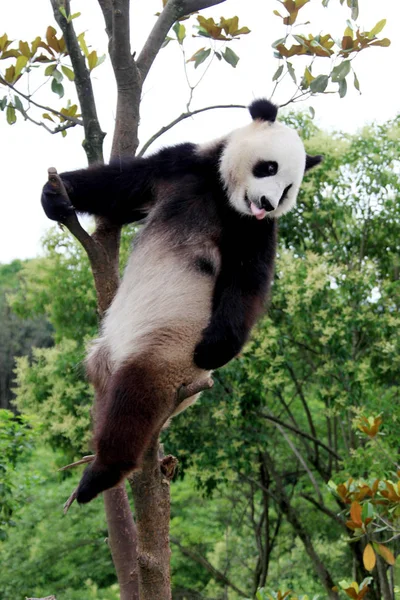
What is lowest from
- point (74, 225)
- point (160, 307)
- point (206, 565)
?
point (206, 565)

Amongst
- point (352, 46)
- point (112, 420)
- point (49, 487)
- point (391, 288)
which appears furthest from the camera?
point (49, 487)

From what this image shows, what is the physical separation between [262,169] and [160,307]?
2.36 feet

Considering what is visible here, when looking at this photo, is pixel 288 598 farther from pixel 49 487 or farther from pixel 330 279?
pixel 49 487

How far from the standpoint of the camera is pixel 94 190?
9.89 feet

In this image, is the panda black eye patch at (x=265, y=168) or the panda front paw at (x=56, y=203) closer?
the panda front paw at (x=56, y=203)

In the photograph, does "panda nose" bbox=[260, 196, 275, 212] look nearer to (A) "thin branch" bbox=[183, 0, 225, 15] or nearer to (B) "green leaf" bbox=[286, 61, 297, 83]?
(B) "green leaf" bbox=[286, 61, 297, 83]


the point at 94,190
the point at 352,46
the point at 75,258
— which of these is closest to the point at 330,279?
the point at 75,258

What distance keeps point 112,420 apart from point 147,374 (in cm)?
22

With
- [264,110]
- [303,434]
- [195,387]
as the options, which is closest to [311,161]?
[264,110]

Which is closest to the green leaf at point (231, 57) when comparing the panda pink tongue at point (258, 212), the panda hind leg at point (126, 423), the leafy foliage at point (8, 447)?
the panda pink tongue at point (258, 212)

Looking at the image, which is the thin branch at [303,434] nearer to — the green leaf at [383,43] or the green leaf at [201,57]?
the green leaf at [201,57]

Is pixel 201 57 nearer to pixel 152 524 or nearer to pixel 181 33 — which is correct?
pixel 181 33

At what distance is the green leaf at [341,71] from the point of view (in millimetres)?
3271

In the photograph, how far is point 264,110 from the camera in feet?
10.3
